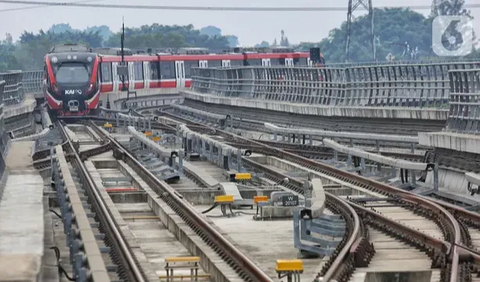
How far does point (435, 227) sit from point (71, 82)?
40.8 meters

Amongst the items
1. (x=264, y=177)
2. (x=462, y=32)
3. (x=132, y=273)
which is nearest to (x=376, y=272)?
(x=132, y=273)

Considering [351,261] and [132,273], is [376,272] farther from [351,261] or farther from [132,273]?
[132,273]

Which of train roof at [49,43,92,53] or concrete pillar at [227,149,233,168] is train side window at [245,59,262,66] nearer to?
train roof at [49,43,92,53]

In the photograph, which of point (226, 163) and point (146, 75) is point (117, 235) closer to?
point (226, 163)

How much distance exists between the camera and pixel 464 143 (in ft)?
80.9

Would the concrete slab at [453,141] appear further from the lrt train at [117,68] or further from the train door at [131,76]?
the train door at [131,76]

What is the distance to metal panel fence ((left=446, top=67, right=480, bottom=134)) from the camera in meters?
25.6

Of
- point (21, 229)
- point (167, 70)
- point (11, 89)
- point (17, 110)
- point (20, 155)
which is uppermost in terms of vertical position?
point (21, 229)

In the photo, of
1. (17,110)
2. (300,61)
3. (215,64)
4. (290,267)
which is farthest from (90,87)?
(290,267)

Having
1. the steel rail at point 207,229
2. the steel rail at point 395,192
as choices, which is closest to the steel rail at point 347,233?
the steel rail at point 207,229

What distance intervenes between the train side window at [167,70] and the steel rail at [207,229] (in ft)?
141

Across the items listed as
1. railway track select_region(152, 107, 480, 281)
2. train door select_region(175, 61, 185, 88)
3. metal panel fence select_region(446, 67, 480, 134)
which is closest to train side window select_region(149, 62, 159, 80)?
train door select_region(175, 61, 185, 88)

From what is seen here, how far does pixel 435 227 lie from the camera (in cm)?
2014

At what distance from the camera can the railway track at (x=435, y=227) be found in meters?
15.4
